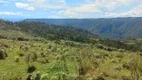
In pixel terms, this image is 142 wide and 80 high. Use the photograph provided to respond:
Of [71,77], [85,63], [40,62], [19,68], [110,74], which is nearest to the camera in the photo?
[71,77]

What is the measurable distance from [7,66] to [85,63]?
25.5ft

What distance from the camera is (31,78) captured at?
55.5ft

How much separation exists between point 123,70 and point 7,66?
426 inches

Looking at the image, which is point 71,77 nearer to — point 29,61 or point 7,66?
point 7,66

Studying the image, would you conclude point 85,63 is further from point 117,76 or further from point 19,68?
point 19,68

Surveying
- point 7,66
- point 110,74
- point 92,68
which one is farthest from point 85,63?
point 7,66

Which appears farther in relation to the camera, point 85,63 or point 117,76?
point 85,63

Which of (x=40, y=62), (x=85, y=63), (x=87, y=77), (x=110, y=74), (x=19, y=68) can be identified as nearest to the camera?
(x=87, y=77)

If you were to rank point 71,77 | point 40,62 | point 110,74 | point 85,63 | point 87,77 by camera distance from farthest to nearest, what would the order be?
point 40,62 → point 85,63 → point 110,74 → point 87,77 → point 71,77

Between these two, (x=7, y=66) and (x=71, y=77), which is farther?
(x=7, y=66)

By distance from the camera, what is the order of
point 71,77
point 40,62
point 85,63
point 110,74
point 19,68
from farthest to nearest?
point 40,62
point 19,68
point 85,63
point 110,74
point 71,77

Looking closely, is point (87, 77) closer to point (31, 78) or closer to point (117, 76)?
point (117, 76)

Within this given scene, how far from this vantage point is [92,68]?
20.4 meters

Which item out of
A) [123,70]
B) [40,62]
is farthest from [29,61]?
[123,70]
